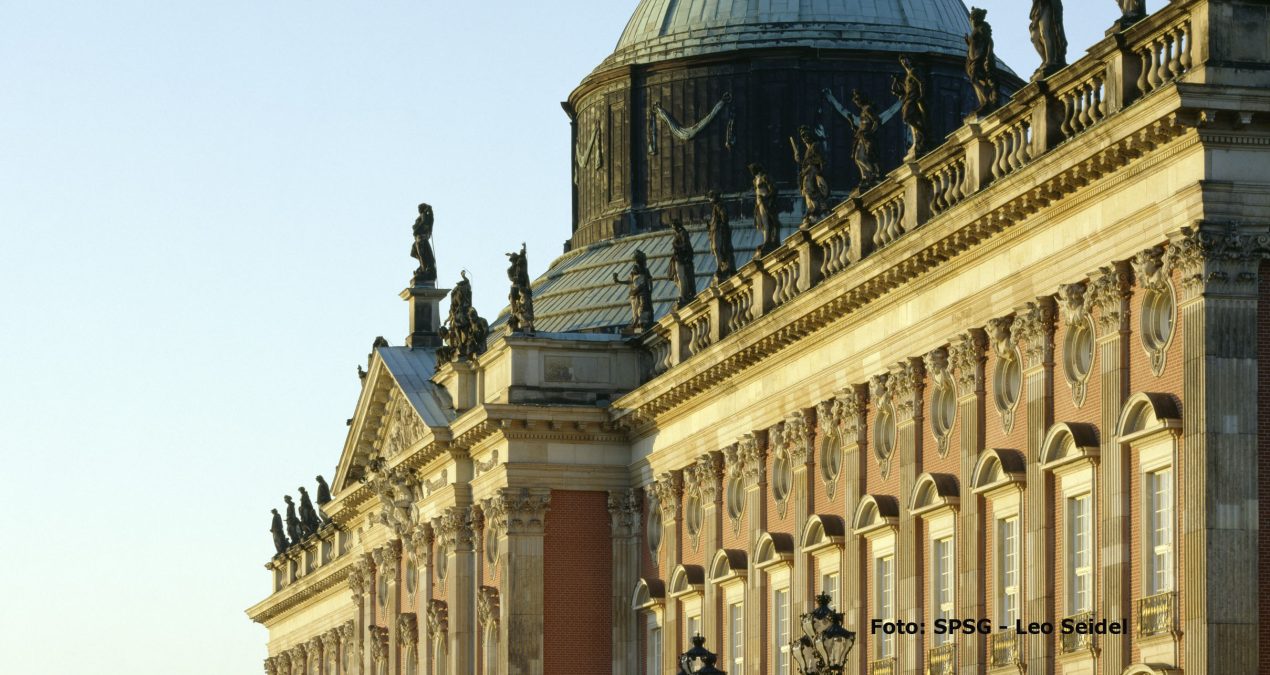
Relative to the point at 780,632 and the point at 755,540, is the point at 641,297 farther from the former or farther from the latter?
the point at 780,632

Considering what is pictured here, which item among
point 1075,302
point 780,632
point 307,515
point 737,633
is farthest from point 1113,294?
point 307,515

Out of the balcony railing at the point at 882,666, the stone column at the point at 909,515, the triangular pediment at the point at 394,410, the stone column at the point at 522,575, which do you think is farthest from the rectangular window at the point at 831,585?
the triangular pediment at the point at 394,410

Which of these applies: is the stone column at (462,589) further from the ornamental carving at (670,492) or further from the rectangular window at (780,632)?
the rectangular window at (780,632)

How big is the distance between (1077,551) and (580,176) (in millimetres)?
35976

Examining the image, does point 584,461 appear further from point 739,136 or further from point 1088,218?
point 1088,218

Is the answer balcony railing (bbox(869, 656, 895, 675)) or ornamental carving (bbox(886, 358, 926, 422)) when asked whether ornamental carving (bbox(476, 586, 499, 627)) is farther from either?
ornamental carving (bbox(886, 358, 926, 422))

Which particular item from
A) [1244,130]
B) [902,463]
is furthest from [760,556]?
[1244,130]

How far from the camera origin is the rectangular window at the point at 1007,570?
4103 cm

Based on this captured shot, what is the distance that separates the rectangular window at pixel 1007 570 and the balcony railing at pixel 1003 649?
0.26 metres

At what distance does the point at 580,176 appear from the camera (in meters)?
73.4

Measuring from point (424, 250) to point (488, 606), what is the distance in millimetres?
14537

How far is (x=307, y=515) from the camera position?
9906 cm

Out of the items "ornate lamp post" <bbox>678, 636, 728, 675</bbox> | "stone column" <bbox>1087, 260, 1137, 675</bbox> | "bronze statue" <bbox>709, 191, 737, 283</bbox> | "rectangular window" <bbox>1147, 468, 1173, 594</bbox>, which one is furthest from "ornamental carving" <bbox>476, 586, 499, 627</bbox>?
"rectangular window" <bbox>1147, 468, 1173, 594</bbox>

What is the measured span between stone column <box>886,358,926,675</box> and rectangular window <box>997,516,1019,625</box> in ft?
10.2
